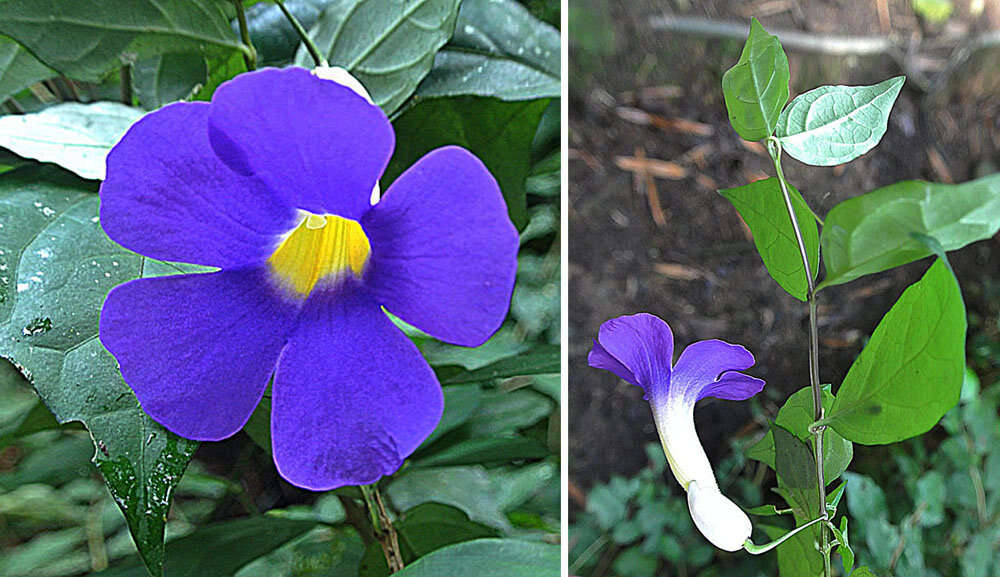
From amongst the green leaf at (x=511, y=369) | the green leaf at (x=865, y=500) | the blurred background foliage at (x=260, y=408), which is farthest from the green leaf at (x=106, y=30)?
the green leaf at (x=865, y=500)

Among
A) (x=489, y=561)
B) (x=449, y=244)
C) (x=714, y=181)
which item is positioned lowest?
(x=714, y=181)

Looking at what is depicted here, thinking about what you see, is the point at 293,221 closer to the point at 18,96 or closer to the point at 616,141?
the point at 18,96

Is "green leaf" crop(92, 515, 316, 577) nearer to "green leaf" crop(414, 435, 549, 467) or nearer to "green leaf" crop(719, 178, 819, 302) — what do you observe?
"green leaf" crop(414, 435, 549, 467)

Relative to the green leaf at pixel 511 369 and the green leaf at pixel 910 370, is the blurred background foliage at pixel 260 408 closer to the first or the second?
the green leaf at pixel 511 369

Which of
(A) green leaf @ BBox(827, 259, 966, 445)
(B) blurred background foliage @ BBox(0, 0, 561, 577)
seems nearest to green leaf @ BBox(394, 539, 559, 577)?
(B) blurred background foliage @ BBox(0, 0, 561, 577)

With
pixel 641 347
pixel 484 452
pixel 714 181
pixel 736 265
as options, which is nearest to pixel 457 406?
pixel 484 452

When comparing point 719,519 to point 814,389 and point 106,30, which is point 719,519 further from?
point 106,30
